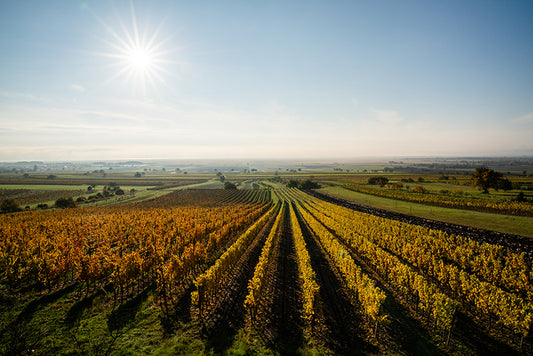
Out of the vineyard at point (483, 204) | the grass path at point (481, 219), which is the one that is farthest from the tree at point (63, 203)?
the vineyard at point (483, 204)

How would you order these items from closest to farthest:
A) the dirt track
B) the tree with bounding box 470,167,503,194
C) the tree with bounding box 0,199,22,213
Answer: the dirt track
the tree with bounding box 0,199,22,213
the tree with bounding box 470,167,503,194

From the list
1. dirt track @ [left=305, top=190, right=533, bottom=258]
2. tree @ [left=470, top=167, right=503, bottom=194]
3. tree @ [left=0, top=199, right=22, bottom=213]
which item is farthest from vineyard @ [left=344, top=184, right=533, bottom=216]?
tree @ [left=0, top=199, right=22, bottom=213]

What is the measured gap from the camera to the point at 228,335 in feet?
41.1

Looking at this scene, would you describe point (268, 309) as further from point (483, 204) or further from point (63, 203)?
point (63, 203)

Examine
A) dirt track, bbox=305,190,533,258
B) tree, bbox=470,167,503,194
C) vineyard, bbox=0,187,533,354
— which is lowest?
dirt track, bbox=305,190,533,258

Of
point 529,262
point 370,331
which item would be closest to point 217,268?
point 370,331

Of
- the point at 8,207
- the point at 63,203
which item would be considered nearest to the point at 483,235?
the point at 63,203

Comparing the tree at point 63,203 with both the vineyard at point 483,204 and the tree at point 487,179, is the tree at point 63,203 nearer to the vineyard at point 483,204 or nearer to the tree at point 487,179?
the vineyard at point 483,204

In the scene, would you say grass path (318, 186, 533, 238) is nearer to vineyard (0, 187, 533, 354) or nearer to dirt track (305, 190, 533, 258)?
dirt track (305, 190, 533, 258)

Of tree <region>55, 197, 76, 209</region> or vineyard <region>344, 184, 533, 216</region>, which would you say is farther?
tree <region>55, 197, 76, 209</region>

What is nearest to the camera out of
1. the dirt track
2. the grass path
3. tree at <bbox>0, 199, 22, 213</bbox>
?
the dirt track

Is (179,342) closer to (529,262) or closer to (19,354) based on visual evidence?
(19,354)

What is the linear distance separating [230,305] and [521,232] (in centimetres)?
4339

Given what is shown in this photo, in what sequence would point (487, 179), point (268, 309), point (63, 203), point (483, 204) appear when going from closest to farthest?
point (268, 309)
point (483, 204)
point (487, 179)
point (63, 203)
